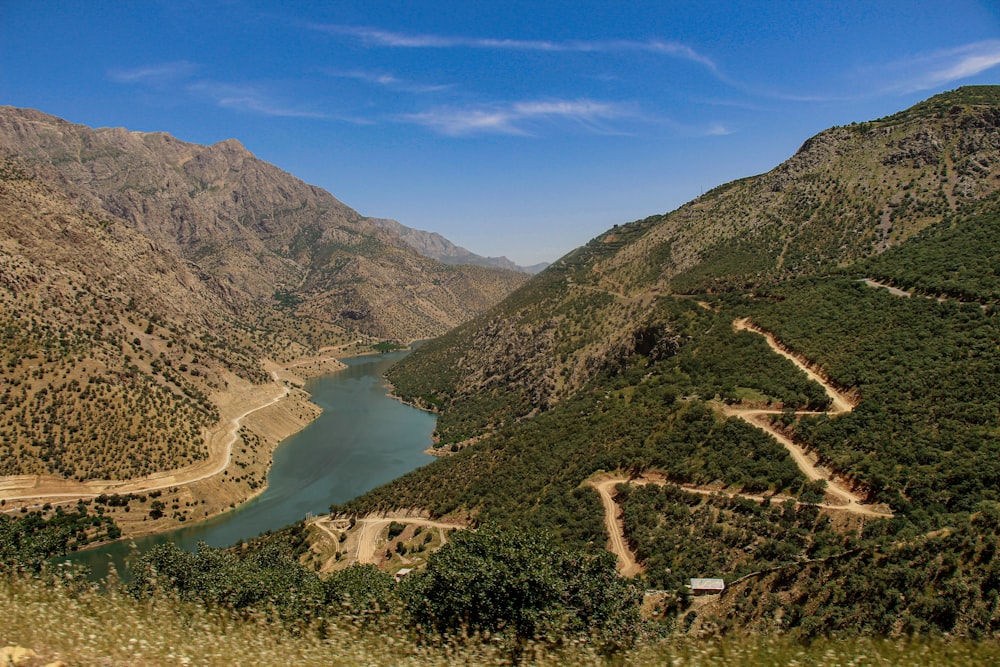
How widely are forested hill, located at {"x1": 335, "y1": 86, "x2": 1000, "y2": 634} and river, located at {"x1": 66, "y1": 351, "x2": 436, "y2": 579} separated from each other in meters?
11.6

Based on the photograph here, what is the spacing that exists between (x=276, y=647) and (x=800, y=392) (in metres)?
43.6

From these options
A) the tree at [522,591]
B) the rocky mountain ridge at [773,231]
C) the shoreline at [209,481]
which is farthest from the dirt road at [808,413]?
the shoreline at [209,481]

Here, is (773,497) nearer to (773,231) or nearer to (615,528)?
(615,528)

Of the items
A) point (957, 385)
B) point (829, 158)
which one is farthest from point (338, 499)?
point (829, 158)

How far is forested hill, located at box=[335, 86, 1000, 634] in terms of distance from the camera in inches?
919

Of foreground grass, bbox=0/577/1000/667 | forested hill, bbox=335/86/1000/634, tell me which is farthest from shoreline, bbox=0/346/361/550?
foreground grass, bbox=0/577/1000/667

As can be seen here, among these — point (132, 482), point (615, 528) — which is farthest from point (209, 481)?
point (615, 528)

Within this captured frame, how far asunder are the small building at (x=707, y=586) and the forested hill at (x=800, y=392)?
1.57 metres

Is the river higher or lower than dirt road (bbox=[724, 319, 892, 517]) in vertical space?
lower

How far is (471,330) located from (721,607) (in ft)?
445

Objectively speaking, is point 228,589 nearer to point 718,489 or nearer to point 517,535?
point 517,535

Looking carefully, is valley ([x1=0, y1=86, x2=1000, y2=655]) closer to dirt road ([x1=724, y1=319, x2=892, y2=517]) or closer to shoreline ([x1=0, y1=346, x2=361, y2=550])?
dirt road ([x1=724, y1=319, x2=892, y2=517])

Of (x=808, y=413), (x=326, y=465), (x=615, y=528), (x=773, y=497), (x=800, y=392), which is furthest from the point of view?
(x=326, y=465)

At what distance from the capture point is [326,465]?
299ft
